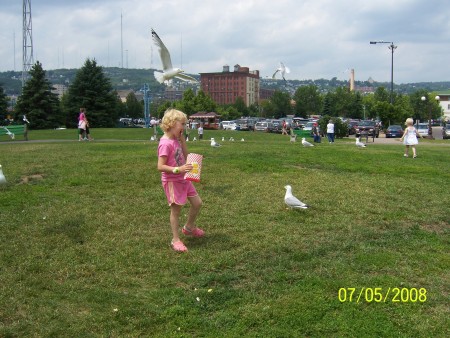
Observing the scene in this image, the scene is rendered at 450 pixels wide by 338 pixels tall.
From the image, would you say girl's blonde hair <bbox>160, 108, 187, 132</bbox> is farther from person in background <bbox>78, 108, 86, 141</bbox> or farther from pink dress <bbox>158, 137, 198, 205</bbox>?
person in background <bbox>78, 108, 86, 141</bbox>

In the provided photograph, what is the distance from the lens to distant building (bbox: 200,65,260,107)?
165750mm

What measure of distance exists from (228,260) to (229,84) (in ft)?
542

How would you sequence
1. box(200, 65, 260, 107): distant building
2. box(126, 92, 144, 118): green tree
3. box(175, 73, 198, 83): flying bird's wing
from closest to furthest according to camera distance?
box(175, 73, 198, 83): flying bird's wing
box(126, 92, 144, 118): green tree
box(200, 65, 260, 107): distant building

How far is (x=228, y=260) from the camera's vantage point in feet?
17.2

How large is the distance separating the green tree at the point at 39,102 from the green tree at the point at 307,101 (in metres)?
86.0

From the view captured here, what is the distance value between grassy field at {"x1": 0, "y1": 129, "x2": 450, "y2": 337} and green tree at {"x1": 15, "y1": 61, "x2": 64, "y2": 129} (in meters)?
43.2

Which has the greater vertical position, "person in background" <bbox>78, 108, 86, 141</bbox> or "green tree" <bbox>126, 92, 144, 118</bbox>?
"green tree" <bbox>126, 92, 144, 118</bbox>

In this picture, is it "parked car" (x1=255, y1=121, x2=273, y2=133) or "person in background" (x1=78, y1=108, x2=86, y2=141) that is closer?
"person in background" (x1=78, y1=108, x2=86, y2=141)

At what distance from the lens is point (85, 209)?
721 centimetres
